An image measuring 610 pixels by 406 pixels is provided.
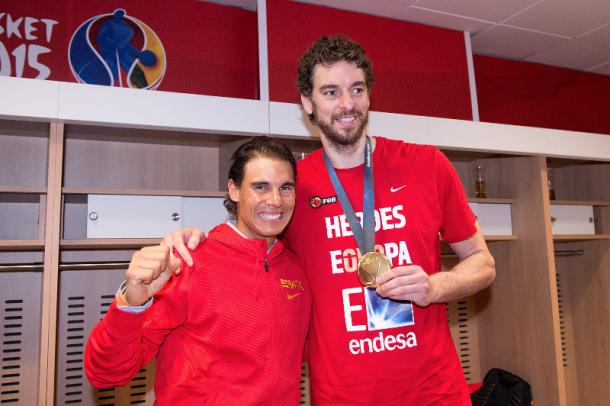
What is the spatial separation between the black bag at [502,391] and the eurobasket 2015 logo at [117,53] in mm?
3019

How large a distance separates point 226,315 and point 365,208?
581mm

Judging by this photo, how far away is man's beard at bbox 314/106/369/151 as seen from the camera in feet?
5.41

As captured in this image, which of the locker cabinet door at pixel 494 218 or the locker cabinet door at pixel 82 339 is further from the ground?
the locker cabinet door at pixel 494 218

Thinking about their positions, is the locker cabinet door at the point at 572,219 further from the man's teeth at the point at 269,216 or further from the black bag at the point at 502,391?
the man's teeth at the point at 269,216

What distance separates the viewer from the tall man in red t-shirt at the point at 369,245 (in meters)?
1.56

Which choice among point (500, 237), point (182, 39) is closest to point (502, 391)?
point (500, 237)

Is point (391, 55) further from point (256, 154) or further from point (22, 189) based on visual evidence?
point (22, 189)

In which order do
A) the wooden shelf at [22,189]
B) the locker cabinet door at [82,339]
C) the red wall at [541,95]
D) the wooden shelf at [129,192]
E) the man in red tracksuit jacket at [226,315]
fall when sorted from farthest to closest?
the red wall at [541,95]
the locker cabinet door at [82,339]
the wooden shelf at [129,192]
the wooden shelf at [22,189]
the man in red tracksuit jacket at [226,315]

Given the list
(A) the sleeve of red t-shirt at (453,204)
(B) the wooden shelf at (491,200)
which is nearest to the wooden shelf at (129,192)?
(A) the sleeve of red t-shirt at (453,204)

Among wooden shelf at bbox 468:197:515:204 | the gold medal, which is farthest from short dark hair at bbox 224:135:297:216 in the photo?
wooden shelf at bbox 468:197:515:204

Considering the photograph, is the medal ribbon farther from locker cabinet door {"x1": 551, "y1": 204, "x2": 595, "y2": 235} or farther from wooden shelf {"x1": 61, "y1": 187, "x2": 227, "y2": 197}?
locker cabinet door {"x1": 551, "y1": 204, "x2": 595, "y2": 235}

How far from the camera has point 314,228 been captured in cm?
172

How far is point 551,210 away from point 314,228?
2492mm

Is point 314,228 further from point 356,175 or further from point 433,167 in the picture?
point 433,167
